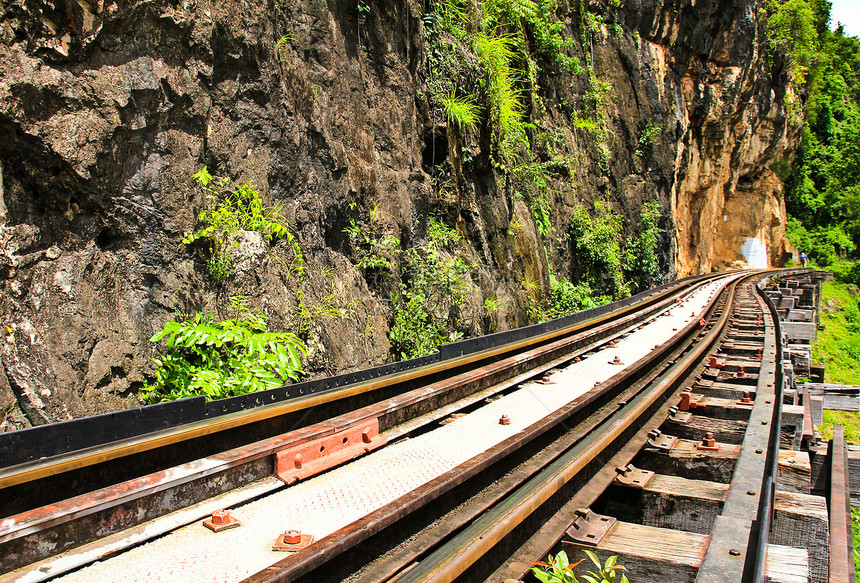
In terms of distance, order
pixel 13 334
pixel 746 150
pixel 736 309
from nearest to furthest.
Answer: pixel 13 334 < pixel 736 309 < pixel 746 150

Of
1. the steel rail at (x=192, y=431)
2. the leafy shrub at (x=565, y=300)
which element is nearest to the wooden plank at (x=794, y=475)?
the steel rail at (x=192, y=431)

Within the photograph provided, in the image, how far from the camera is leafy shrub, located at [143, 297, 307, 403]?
414 centimetres

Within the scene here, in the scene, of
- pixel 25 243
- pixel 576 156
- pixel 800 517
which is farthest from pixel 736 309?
pixel 25 243

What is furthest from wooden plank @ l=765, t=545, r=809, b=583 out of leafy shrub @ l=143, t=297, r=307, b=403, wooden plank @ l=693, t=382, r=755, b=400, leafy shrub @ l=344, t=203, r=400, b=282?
leafy shrub @ l=344, t=203, r=400, b=282

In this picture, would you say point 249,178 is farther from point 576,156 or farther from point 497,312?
point 576,156

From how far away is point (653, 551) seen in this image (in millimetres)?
2600

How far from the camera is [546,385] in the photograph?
5.45m

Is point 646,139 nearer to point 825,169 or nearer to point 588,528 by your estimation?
point 588,528

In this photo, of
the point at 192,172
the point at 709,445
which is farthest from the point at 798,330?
the point at 192,172

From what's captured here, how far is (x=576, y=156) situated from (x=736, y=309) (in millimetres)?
5612

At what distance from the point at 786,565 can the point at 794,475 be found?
1727 millimetres

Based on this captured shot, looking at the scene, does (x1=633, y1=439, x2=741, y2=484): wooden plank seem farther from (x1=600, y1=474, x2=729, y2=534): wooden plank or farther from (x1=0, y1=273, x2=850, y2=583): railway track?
(x1=600, y1=474, x2=729, y2=534): wooden plank

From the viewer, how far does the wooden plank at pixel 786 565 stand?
86.4 inches

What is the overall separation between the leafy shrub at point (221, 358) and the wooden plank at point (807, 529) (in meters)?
3.31
